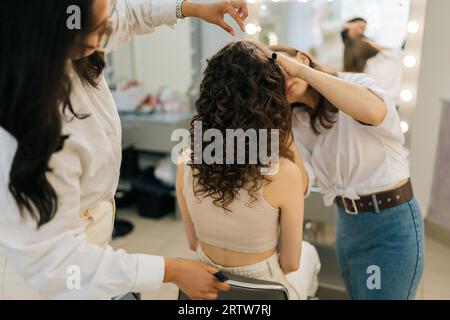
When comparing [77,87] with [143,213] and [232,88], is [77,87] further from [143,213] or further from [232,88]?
[143,213]

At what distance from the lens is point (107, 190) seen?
536 millimetres

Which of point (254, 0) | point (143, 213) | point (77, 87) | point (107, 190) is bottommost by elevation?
point (143, 213)

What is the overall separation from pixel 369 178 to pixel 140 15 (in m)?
0.56

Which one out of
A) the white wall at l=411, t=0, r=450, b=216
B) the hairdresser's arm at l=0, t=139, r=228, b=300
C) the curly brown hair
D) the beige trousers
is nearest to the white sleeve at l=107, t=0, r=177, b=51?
the curly brown hair

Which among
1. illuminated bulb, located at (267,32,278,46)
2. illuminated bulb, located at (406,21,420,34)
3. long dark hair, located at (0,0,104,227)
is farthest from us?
illuminated bulb, located at (267,32,278,46)

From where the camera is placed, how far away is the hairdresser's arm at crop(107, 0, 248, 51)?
593mm

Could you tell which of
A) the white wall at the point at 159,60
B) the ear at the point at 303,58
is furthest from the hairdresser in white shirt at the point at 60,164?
the white wall at the point at 159,60

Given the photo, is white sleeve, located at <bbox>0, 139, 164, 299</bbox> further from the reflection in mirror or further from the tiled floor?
the reflection in mirror

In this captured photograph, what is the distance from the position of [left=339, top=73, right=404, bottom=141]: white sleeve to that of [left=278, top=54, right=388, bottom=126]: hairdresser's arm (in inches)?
0.7

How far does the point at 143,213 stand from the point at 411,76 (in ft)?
3.42

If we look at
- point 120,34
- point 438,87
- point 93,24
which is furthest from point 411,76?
point 93,24

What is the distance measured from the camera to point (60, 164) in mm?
433

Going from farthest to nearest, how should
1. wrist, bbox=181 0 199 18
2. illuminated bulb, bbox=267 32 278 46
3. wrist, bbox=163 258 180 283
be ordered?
illuminated bulb, bbox=267 32 278 46 → wrist, bbox=181 0 199 18 → wrist, bbox=163 258 180 283

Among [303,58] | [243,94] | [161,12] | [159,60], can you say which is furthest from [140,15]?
[159,60]
